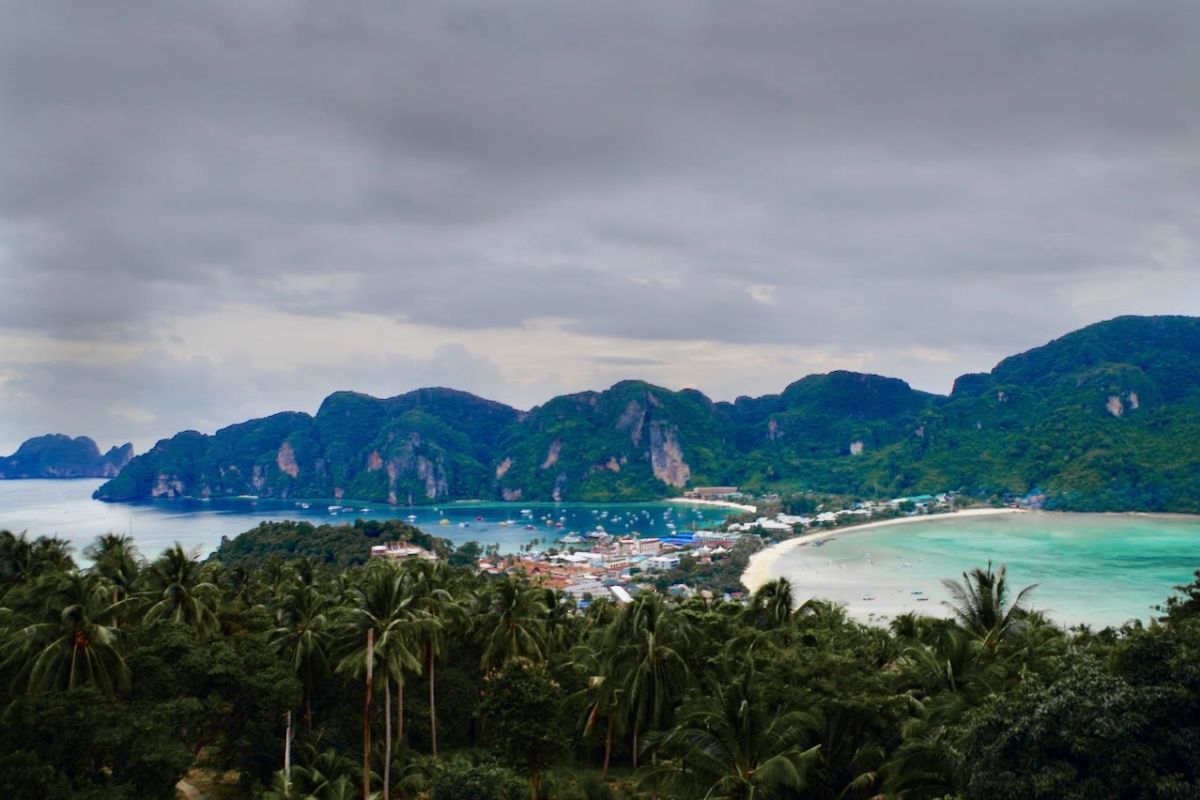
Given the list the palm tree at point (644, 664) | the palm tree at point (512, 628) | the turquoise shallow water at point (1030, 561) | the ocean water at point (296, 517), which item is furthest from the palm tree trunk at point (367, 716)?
the ocean water at point (296, 517)

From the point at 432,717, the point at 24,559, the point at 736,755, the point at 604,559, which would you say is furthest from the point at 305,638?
the point at 604,559

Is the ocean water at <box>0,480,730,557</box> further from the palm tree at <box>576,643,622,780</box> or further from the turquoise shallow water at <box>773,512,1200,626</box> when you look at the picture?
the palm tree at <box>576,643,622,780</box>

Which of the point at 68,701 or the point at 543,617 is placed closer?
the point at 68,701

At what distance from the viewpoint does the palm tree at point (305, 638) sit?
21797mm

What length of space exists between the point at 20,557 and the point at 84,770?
19505 mm

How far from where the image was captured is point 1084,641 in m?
20.2

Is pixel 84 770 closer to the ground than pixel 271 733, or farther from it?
farther from it

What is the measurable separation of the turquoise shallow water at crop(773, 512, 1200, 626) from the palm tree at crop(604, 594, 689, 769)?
1934 inches

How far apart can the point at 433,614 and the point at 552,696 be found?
724 cm

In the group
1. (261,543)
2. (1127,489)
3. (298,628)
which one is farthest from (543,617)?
(1127,489)

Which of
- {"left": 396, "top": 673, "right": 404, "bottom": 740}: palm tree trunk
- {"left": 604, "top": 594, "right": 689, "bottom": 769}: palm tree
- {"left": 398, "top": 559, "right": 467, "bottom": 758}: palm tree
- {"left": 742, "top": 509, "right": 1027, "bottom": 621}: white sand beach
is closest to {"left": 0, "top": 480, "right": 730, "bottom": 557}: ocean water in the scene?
{"left": 742, "top": 509, "right": 1027, "bottom": 621}: white sand beach

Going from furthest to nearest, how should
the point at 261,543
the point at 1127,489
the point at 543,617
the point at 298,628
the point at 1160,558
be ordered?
the point at 1127,489
the point at 1160,558
the point at 261,543
the point at 543,617
the point at 298,628

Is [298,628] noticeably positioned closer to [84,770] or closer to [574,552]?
[84,770]

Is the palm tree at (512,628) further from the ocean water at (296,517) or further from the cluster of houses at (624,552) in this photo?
the ocean water at (296,517)
